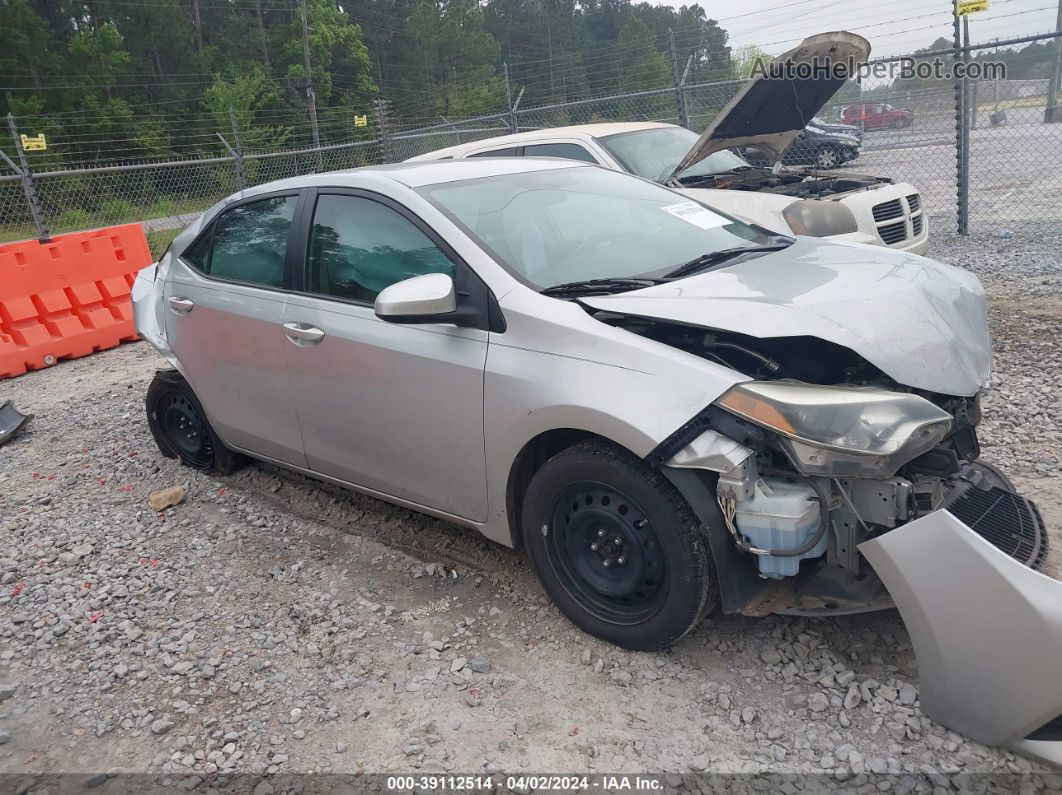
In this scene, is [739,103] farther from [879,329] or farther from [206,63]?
[206,63]

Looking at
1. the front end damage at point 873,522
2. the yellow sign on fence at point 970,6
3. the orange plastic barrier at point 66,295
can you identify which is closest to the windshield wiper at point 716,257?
the front end damage at point 873,522

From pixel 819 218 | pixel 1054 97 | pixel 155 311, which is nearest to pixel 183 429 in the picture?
pixel 155 311

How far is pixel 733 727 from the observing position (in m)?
2.74

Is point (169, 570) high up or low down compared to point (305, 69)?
down

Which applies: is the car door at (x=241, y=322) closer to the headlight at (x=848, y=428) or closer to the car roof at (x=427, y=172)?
the car roof at (x=427, y=172)

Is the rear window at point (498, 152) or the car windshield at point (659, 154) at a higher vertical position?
the rear window at point (498, 152)

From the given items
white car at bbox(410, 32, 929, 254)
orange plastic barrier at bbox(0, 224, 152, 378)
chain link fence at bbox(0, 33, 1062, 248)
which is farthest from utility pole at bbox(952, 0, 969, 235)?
orange plastic barrier at bbox(0, 224, 152, 378)

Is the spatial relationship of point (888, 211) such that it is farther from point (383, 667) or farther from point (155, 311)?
point (383, 667)

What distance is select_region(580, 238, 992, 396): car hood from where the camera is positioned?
2.73 meters

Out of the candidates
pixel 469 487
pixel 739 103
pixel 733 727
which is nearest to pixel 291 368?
pixel 469 487

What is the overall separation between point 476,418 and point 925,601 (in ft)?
5.36

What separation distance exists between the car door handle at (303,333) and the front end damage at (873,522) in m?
1.41

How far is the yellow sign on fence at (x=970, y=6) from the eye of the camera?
359 inches

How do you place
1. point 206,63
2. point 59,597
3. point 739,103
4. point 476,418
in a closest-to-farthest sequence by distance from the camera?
point 476,418
point 59,597
point 739,103
point 206,63
